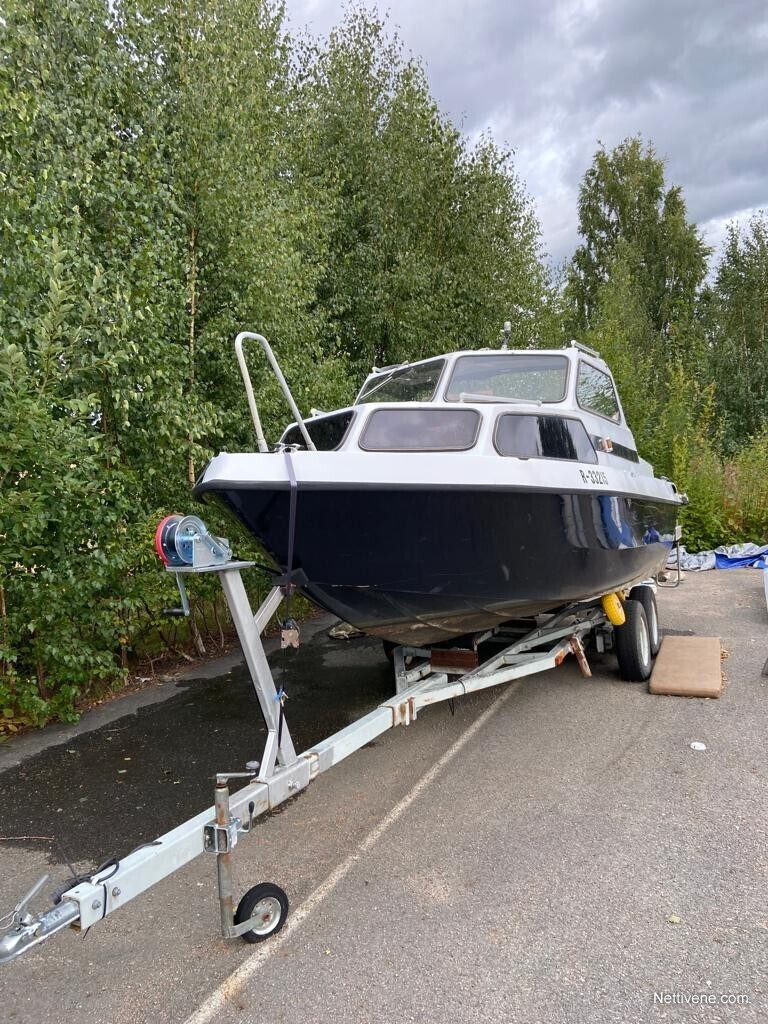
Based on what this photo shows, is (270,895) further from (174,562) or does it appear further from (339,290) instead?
(339,290)

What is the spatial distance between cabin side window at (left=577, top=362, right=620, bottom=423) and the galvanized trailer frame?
174 centimetres

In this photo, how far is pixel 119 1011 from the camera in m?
2.07

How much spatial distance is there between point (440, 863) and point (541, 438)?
82.9 inches

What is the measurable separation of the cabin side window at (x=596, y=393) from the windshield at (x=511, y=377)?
17 cm

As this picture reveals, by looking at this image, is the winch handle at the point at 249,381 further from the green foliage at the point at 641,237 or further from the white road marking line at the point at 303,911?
the green foliage at the point at 641,237

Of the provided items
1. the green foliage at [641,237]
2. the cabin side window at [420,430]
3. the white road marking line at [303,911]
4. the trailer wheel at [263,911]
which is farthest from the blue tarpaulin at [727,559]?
the green foliage at [641,237]

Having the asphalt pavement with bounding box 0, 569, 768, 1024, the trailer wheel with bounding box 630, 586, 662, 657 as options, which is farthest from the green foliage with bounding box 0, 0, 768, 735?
the trailer wheel with bounding box 630, 586, 662, 657

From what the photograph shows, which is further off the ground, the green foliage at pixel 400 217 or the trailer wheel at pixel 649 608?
the green foliage at pixel 400 217

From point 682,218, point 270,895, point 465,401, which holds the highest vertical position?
point 682,218

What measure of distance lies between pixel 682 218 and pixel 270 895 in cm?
2889

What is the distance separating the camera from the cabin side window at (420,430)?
3.40 meters

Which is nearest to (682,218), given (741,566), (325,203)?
(741,566)

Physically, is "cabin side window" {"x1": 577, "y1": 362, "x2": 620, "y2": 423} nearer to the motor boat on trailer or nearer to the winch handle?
the motor boat on trailer

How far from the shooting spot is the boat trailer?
1.90 meters
